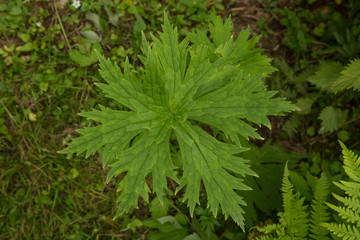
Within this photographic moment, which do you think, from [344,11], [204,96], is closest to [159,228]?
[204,96]

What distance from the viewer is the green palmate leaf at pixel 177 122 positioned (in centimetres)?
228

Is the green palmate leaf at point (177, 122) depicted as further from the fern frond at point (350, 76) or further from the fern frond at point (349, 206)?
the fern frond at point (350, 76)

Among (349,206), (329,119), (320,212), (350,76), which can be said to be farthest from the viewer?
(329,119)

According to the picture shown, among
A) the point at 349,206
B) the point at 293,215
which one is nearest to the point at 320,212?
the point at 293,215

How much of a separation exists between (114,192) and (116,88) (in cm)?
179

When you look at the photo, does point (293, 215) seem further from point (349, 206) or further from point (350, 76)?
point (350, 76)

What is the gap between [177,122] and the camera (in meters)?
2.42

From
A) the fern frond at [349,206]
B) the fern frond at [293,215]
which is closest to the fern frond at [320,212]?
the fern frond at [293,215]

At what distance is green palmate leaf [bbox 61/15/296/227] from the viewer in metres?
2.28

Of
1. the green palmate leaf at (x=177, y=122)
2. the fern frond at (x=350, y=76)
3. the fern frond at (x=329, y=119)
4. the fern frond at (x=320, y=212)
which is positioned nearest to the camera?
the green palmate leaf at (x=177, y=122)

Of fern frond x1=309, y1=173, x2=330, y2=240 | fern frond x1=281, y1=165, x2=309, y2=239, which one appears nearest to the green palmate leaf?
fern frond x1=281, y1=165, x2=309, y2=239

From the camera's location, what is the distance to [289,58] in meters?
3.97

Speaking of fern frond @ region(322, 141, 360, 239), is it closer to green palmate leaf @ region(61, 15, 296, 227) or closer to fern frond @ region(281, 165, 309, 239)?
fern frond @ region(281, 165, 309, 239)

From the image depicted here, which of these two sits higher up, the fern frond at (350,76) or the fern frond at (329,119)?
the fern frond at (350,76)
